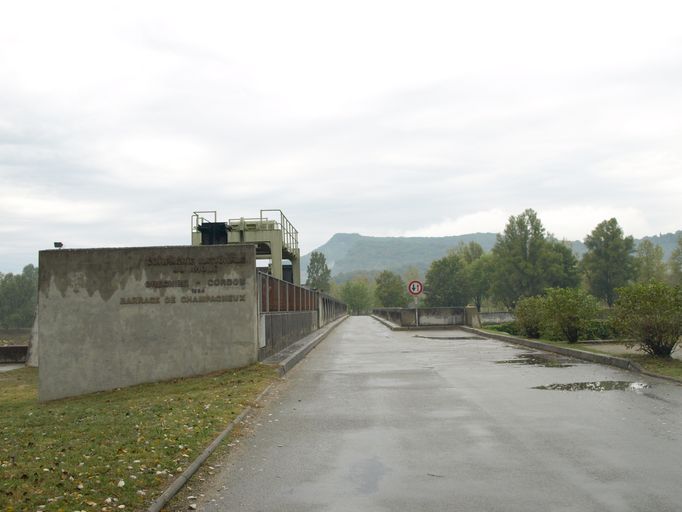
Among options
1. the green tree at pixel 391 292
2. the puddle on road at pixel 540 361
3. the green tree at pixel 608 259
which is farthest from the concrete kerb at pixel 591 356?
the green tree at pixel 391 292

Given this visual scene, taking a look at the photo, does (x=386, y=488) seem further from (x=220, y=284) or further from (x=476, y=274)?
(x=476, y=274)

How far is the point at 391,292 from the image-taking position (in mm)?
149625

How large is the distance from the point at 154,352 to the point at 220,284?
2.35 metres

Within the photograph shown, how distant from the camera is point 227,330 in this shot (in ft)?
52.1

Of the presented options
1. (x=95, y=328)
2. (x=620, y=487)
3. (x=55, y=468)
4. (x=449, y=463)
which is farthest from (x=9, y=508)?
(x=95, y=328)

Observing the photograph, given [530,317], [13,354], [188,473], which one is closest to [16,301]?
[13,354]

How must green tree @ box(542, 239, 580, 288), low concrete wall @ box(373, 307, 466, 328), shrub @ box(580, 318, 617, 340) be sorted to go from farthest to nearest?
1. green tree @ box(542, 239, 580, 288)
2. low concrete wall @ box(373, 307, 466, 328)
3. shrub @ box(580, 318, 617, 340)

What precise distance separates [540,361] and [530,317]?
330 inches

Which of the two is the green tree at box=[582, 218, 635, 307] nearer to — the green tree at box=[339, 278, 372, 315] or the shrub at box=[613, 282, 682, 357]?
the shrub at box=[613, 282, 682, 357]

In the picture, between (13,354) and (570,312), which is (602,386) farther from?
(13,354)

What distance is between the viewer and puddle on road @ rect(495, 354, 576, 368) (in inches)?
600

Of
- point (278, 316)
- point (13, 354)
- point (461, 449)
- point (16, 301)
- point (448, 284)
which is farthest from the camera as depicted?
point (16, 301)

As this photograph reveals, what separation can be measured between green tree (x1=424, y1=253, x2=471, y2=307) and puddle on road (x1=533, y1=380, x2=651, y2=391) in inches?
4369

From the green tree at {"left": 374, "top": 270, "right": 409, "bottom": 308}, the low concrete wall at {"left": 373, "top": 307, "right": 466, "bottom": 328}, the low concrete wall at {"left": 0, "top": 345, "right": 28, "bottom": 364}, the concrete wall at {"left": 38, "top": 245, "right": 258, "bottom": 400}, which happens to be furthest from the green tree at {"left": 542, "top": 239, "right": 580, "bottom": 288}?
the concrete wall at {"left": 38, "top": 245, "right": 258, "bottom": 400}
